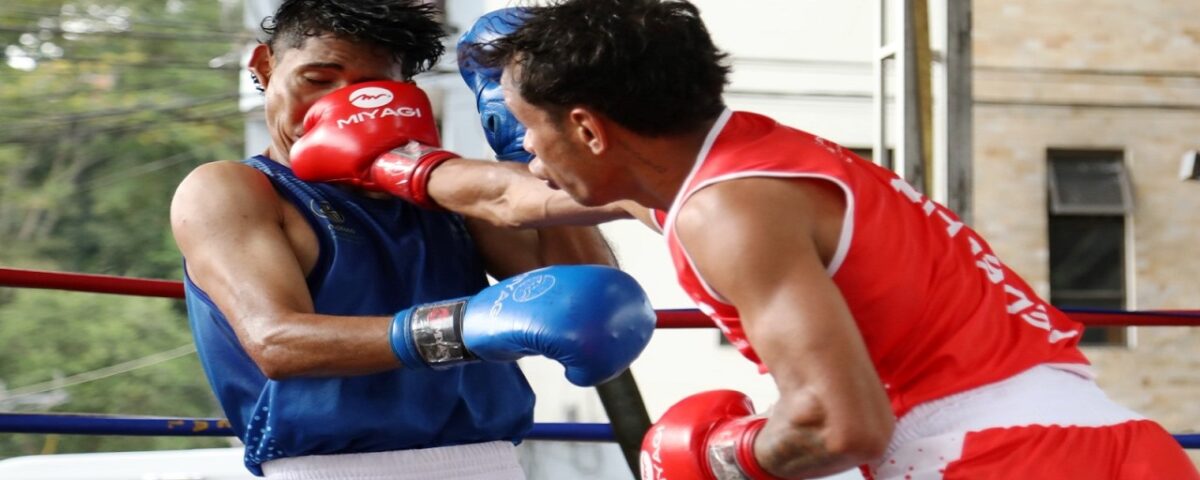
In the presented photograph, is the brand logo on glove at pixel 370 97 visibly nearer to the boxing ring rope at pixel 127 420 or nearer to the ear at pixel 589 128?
the ear at pixel 589 128

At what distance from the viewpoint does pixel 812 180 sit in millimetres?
1176

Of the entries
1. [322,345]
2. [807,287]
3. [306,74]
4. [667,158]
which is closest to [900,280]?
[807,287]

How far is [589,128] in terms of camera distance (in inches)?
49.1

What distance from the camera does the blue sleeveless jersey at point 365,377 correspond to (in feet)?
4.92

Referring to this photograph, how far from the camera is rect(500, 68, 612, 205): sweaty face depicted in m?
1.27

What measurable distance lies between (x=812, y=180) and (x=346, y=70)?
2.38 feet

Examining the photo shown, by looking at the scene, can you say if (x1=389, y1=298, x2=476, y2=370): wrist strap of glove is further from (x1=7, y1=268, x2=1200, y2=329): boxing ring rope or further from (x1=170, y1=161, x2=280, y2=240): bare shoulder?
(x1=7, y1=268, x2=1200, y2=329): boxing ring rope

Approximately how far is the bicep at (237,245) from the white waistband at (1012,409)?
67 cm

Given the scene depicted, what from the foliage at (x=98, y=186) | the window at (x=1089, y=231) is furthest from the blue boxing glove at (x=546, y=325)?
the foliage at (x=98, y=186)

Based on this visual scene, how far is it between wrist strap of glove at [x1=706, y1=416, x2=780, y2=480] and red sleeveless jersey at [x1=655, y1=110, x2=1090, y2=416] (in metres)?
0.06

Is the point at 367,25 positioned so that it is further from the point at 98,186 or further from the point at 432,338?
the point at 98,186

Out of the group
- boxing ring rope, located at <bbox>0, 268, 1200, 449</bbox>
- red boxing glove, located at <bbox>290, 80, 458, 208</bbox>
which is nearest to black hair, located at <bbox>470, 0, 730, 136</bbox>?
red boxing glove, located at <bbox>290, 80, 458, 208</bbox>

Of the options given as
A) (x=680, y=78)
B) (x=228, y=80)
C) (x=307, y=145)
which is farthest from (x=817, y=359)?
(x=228, y=80)

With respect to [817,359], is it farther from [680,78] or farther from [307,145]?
[307,145]
